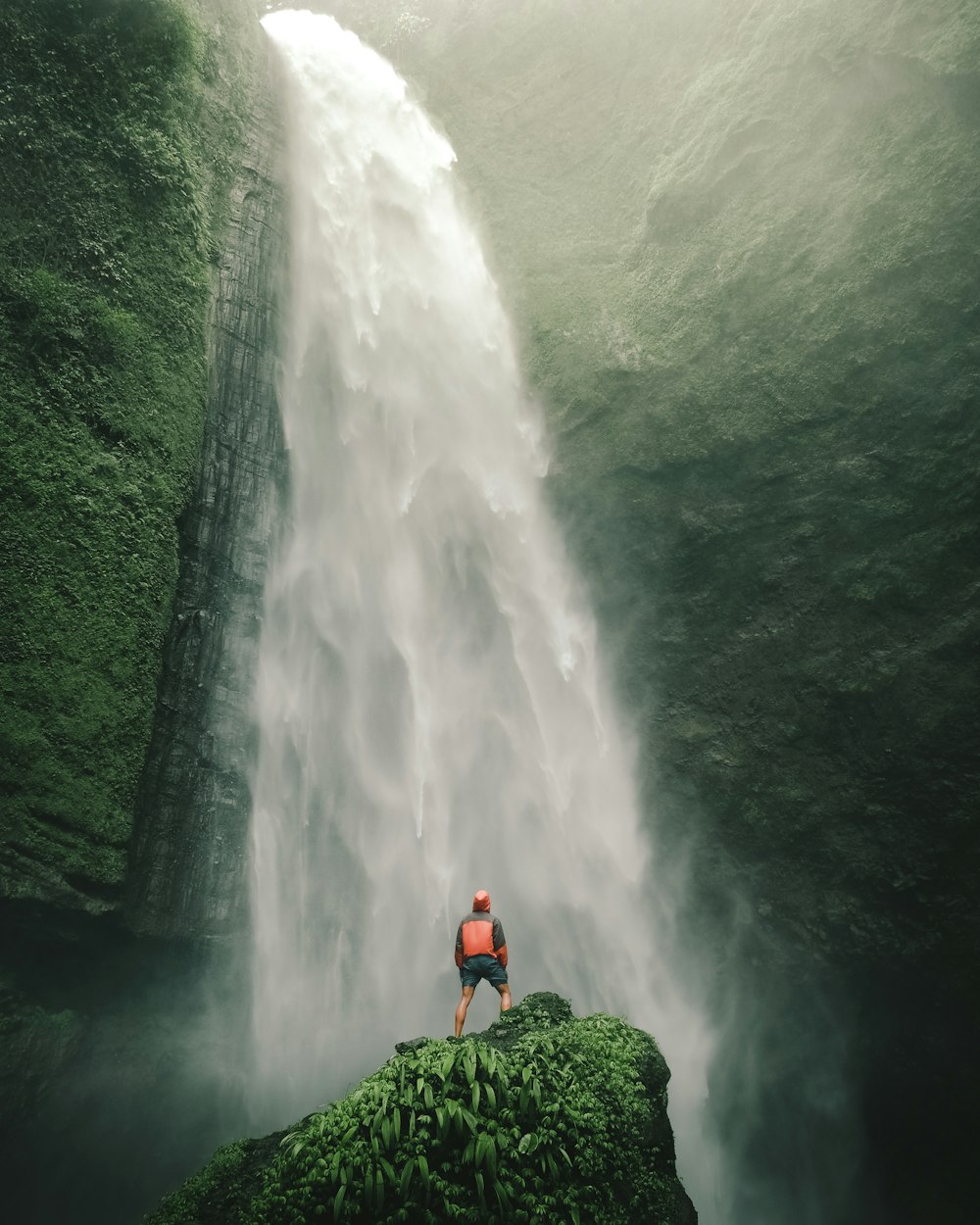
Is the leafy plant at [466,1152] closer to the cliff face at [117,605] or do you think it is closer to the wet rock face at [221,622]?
the cliff face at [117,605]

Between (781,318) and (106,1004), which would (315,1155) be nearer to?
(106,1004)

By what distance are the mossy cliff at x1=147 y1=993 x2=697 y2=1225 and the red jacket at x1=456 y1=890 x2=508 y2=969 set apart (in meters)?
1.82

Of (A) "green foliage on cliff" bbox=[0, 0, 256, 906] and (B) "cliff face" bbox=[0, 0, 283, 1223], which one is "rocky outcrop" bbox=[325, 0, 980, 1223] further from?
(A) "green foliage on cliff" bbox=[0, 0, 256, 906]

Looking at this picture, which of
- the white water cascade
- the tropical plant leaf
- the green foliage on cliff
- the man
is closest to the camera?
the tropical plant leaf

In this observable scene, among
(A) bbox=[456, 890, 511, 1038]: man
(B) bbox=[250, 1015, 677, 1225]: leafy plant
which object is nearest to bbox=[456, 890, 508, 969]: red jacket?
(A) bbox=[456, 890, 511, 1038]: man

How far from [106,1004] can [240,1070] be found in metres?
1.82

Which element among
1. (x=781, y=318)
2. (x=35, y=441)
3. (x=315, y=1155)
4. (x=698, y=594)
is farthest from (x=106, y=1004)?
(x=781, y=318)

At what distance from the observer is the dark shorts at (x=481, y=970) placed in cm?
654

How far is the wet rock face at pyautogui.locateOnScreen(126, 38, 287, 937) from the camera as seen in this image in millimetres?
7836

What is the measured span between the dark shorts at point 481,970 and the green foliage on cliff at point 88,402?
385 centimetres

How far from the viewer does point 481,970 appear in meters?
6.54

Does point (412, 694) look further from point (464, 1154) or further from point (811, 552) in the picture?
point (464, 1154)

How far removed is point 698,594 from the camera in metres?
10.0

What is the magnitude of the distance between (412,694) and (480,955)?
4522mm
